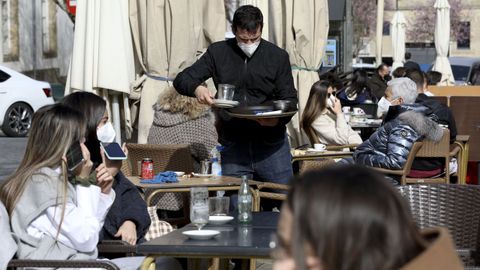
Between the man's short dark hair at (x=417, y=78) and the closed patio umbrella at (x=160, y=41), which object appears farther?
the man's short dark hair at (x=417, y=78)

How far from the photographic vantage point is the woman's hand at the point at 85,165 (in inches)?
190

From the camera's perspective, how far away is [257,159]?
7062 mm

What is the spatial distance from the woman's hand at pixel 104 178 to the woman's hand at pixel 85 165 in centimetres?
15

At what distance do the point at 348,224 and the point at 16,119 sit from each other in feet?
69.6

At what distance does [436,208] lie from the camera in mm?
5062

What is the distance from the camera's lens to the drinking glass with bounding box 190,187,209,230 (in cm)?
493

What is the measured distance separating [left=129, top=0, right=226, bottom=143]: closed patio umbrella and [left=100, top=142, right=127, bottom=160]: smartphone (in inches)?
154

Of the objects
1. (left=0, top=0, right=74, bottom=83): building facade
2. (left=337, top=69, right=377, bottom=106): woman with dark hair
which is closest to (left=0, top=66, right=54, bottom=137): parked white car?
(left=337, top=69, right=377, bottom=106): woman with dark hair

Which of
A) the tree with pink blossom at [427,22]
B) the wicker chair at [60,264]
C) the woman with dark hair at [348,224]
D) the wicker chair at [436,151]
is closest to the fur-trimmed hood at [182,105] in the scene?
the wicker chair at [436,151]

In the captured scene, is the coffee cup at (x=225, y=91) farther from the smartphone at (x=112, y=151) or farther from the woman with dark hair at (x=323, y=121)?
the woman with dark hair at (x=323, y=121)

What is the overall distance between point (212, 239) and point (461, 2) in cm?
7185

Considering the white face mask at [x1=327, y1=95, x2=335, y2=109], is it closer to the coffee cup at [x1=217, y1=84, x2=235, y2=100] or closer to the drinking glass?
the coffee cup at [x1=217, y1=84, x2=235, y2=100]

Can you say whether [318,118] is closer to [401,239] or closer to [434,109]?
[434,109]

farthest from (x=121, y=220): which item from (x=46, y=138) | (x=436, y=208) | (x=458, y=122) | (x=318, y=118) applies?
(x=458, y=122)
